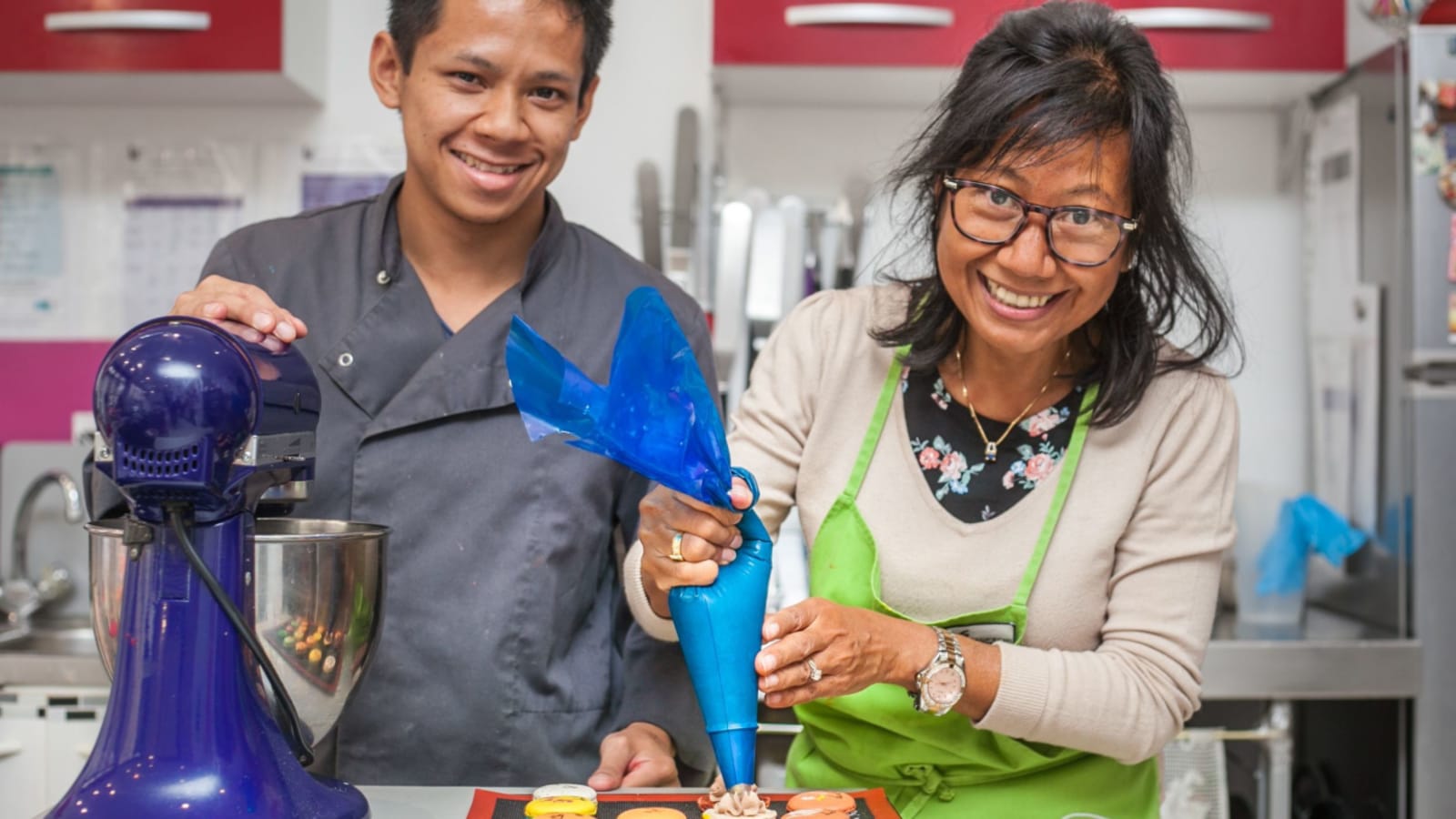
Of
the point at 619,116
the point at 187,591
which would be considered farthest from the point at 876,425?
the point at 619,116

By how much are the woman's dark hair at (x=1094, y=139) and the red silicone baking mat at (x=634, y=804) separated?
457 mm

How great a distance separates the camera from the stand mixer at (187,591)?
0.86 m

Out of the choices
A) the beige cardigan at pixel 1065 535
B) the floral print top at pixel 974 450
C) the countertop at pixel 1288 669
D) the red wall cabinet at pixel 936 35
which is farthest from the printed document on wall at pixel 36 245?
the floral print top at pixel 974 450

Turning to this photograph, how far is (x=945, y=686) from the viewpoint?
1.13m

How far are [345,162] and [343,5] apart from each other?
268 millimetres

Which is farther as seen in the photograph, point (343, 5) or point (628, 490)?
point (343, 5)

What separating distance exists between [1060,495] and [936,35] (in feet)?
3.70

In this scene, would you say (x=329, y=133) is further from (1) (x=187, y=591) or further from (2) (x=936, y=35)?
(1) (x=187, y=591)

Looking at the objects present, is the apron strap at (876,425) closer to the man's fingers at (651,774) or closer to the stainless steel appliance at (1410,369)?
the man's fingers at (651,774)

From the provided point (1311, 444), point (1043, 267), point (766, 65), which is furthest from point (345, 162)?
point (1311, 444)

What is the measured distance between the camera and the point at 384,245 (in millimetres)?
1372

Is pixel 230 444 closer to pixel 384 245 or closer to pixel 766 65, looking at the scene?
pixel 384 245

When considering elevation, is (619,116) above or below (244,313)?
above

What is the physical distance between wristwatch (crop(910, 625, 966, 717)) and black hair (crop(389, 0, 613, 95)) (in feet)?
2.14
